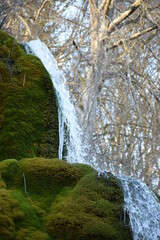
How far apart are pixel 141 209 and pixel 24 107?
1.64 meters

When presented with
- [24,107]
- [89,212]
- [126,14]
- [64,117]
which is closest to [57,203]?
[89,212]

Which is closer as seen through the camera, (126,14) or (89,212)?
(89,212)

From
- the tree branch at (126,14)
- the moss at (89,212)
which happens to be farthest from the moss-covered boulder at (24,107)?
the tree branch at (126,14)

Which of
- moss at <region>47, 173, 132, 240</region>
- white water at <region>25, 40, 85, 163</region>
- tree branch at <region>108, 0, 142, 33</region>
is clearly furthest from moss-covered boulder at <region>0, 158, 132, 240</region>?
tree branch at <region>108, 0, 142, 33</region>

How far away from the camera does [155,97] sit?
787 cm

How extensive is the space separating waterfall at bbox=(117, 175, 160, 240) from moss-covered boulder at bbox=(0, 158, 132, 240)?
0.08 meters

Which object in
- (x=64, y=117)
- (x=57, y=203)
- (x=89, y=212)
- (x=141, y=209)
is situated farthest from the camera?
(x=64, y=117)

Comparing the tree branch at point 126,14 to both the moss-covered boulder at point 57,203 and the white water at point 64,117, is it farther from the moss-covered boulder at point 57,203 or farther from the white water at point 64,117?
the moss-covered boulder at point 57,203

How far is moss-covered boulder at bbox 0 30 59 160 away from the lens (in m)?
4.27

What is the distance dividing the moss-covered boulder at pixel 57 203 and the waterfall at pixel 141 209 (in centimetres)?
8

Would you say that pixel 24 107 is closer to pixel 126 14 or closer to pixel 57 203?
pixel 57 203

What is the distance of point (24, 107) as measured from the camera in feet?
14.6

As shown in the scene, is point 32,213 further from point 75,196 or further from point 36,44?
point 36,44

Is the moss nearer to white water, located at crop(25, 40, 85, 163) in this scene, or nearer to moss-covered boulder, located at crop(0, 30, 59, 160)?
moss-covered boulder, located at crop(0, 30, 59, 160)
